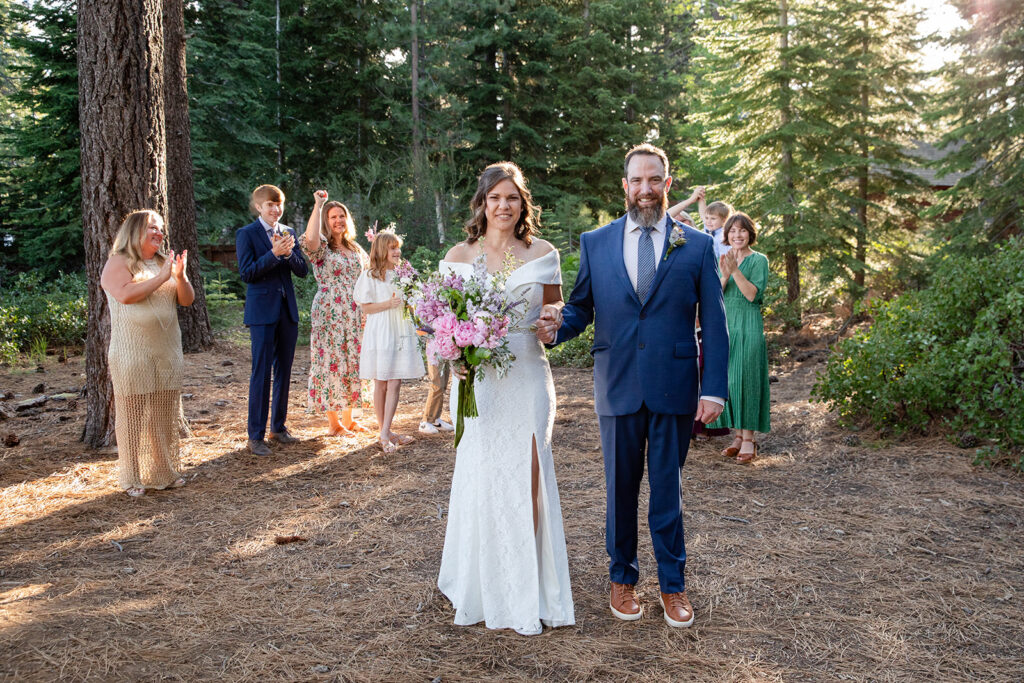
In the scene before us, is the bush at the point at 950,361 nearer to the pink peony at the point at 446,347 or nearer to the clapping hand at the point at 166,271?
the pink peony at the point at 446,347

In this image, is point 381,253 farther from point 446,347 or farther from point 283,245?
point 446,347

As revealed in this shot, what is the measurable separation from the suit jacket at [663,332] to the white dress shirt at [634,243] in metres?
0.03

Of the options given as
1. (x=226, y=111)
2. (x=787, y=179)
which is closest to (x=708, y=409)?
(x=787, y=179)

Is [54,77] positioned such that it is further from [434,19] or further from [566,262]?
[566,262]

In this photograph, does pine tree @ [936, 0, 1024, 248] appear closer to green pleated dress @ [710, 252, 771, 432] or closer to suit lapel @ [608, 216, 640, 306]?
green pleated dress @ [710, 252, 771, 432]

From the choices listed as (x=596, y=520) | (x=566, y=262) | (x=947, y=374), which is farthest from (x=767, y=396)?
(x=566, y=262)

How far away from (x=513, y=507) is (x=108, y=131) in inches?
210

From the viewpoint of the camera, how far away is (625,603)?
3533 millimetres

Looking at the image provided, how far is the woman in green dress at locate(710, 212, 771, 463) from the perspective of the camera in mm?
6273

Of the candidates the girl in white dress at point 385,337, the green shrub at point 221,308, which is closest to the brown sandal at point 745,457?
the girl in white dress at point 385,337

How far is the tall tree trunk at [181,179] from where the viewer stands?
1095cm

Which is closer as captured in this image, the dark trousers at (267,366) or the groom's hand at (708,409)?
the groom's hand at (708,409)

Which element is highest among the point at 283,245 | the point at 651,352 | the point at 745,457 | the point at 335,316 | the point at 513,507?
the point at 283,245

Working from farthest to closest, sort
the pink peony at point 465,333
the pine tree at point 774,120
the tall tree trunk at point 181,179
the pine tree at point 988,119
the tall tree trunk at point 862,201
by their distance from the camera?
the pine tree at point 774,120 → the tall tree trunk at point 862,201 → the pine tree at point 988,119 → the tall tree trunk at point 181,179 → the pink peony at point 465,333
